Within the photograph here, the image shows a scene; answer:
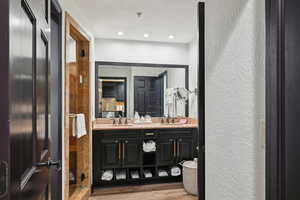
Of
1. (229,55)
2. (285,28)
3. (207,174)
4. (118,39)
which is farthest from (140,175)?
(285,28)

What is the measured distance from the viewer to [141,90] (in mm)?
3605

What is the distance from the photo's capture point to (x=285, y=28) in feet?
2.03

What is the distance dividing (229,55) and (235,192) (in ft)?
2.08

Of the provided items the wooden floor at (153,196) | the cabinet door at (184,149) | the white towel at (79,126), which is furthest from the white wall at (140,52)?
the wooden floor at (153,196)

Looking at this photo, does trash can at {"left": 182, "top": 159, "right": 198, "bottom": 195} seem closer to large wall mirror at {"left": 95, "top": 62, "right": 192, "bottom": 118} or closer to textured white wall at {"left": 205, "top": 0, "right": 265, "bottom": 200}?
large wall mirror at {"left": 95, "top": 62, "right": 192, "bottom": 118}

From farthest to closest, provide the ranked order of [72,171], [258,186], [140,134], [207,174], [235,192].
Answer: [140,134] → [72,171] → [207,174] → [235,192] → [258,186]

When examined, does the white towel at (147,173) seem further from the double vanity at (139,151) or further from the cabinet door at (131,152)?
the cabinet door at (131,152)

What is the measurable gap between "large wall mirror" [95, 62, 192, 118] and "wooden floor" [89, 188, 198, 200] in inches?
52.1

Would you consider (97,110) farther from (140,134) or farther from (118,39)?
(118,39)

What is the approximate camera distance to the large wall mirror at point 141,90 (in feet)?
11.4

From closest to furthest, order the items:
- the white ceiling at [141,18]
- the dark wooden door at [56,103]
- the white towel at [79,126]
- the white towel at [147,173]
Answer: the dark wooden door at [56,103]
the white ceiling at [141,18]
the white towel at [79,126]
the white towel at [147,173]

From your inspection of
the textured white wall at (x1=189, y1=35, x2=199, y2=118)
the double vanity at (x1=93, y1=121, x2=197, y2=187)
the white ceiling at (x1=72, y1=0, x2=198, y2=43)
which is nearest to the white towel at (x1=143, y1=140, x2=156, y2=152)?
the double vanity at (x1=93, y1=121, x2=197, y2=187)

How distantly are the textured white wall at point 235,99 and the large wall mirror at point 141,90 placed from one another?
2521 millimetres

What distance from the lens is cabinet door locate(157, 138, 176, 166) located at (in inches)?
122
